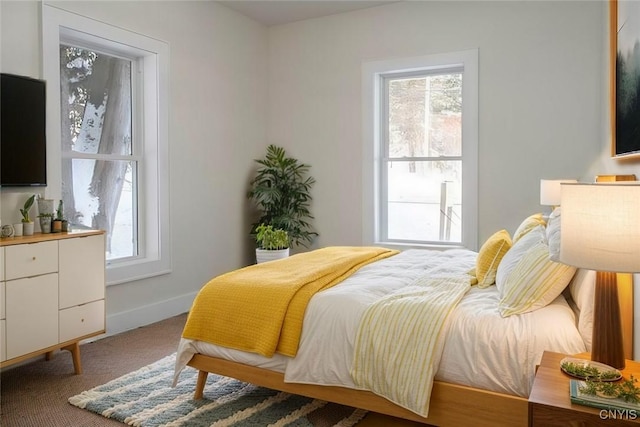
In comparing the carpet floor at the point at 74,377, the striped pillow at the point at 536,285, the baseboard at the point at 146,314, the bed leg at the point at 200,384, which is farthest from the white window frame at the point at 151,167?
the striped pillow at the point at 536,285

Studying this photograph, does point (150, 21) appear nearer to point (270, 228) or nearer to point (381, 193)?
point (270, 228)

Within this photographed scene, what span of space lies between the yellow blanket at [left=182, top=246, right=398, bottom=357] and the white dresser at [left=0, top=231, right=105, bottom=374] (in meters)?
0.87

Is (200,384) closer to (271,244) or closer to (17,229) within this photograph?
(17,229)

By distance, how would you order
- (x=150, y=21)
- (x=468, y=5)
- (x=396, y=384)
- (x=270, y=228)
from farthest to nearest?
(x=270, y=228), (x=468, y=5), (x=150, y=21), (x=396, y=384)

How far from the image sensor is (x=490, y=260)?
A: 2594mm

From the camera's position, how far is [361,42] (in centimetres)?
→ 493

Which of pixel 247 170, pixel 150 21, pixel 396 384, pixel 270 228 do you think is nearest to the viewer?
pixel 396 384

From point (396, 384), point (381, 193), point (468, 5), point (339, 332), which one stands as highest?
point (468, 5)

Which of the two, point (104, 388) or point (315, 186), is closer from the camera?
point (104, 388)

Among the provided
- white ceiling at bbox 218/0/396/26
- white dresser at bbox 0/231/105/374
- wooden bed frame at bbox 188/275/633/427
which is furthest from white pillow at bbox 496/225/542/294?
white ceiling at bbox 218/0/396/26

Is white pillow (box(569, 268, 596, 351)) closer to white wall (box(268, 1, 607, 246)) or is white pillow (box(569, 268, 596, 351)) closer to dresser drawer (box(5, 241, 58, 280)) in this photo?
white wall (box(268, 1, 607, 246))

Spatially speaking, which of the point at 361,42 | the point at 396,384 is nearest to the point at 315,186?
the point at 361,42

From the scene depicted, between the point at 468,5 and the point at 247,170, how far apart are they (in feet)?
8.61

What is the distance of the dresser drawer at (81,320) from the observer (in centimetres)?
284
